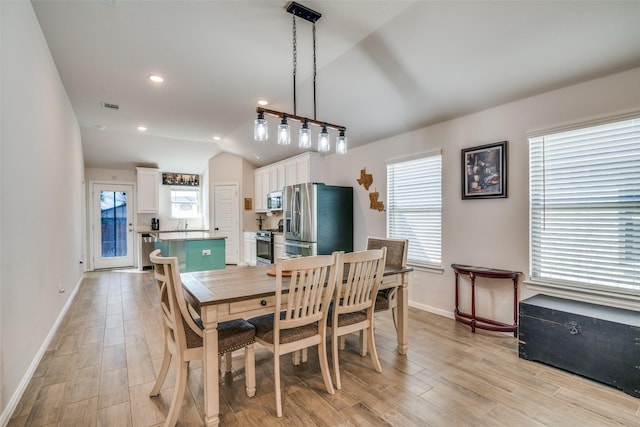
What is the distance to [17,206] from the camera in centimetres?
212

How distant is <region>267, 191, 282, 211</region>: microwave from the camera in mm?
6434

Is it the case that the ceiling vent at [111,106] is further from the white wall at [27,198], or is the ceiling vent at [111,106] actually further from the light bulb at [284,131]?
the light bulb at [284,131]

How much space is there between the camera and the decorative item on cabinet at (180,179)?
308 inches

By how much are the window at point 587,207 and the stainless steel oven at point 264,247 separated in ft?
14.7

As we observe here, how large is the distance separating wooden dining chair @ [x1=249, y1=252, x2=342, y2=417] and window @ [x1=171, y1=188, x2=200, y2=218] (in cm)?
664

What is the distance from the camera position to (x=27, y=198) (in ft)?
7.68

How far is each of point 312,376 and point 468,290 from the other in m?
2.13

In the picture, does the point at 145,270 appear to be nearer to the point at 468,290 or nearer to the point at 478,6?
the point at 468,290

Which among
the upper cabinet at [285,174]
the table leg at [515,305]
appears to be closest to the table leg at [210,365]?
the table leg at [515,305]

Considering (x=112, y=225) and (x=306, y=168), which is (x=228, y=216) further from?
(x=306, y=168)

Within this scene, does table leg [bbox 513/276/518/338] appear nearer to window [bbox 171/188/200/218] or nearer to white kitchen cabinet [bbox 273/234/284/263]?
white kitchen cabinet [bbox 273/234/284/263]

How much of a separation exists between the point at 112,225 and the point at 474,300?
7585 mm

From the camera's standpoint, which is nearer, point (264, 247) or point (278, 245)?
point (278, 245)

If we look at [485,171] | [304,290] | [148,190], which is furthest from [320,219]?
[148,190]
